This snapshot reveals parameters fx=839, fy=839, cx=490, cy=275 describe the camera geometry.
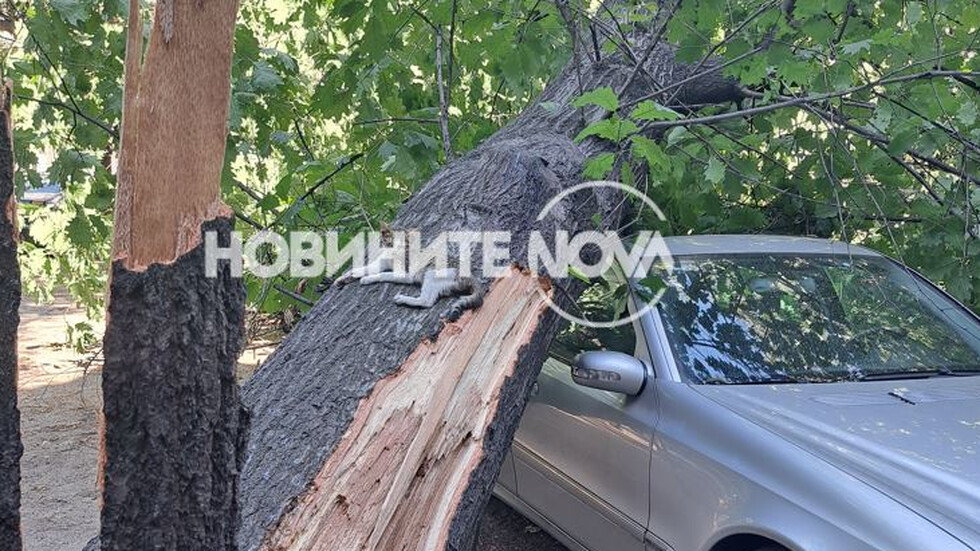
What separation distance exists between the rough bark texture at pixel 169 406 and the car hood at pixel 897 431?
65.9 inches

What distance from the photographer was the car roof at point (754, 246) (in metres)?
3.50

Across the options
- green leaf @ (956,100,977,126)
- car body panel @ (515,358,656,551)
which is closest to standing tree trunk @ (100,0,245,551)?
car body panel @ (515,358,656,551)

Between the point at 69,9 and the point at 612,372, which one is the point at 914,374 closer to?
the point at 612,372

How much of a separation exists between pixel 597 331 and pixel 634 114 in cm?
97

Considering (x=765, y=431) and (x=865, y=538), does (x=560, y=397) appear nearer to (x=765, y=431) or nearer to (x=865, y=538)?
(x=765, y=431)

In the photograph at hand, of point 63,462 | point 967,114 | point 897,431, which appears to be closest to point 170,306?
point 897,431

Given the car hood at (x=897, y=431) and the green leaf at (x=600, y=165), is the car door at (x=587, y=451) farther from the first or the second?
the green leaf at (x=600, y=165)

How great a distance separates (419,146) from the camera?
3.68 metres

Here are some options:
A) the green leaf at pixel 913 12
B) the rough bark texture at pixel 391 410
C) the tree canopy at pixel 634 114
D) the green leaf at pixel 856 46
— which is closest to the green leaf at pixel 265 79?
the tree canopy at pixel 634 114

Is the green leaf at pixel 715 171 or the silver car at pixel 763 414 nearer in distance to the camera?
the silver car at pixel 763 414

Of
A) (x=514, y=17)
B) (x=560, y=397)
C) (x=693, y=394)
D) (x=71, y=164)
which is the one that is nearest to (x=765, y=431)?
(x=693, y=394)

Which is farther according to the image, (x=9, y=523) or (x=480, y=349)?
(x=480, y=349)

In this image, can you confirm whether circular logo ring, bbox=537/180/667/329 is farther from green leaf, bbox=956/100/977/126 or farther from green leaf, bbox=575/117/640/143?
green leaf, bbox=956/100/977/126

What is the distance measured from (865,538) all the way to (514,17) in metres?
2.57
